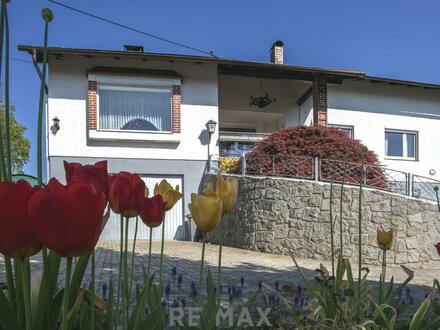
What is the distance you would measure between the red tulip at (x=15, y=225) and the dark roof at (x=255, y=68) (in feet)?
40.8

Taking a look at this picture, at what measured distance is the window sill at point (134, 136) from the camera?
12273 mm

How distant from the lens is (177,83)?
12.9m

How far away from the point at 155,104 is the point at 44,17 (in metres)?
12.3

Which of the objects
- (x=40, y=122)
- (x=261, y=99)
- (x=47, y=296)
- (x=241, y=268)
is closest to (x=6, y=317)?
(x=47, y=296)

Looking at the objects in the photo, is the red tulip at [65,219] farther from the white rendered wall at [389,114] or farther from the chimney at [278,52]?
the chimney at [278,52]

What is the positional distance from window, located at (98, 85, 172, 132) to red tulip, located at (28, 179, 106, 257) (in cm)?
1246

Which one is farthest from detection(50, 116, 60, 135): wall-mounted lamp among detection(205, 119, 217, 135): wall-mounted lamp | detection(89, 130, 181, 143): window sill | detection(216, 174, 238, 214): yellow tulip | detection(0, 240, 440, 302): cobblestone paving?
detection(216, 174, 238, 214): yellow tulip

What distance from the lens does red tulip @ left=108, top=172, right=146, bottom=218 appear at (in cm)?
117

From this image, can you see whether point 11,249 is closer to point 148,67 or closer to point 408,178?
point 408,178

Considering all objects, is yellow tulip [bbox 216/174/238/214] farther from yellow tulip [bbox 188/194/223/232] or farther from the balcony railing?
the balcony railing

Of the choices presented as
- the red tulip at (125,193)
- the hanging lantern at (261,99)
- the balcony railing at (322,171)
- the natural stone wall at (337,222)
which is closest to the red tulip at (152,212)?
the red tulip at (125,193)

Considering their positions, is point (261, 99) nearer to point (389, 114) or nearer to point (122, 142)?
point (389, 114)

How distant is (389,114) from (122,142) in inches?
392

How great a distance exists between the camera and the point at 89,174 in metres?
0.97
